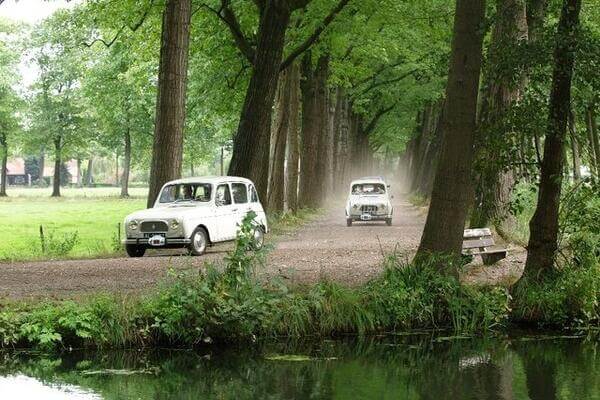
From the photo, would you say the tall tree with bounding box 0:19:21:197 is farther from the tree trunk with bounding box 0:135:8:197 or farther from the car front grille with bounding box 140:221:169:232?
the car front grille with bounding box 140:221:169:232

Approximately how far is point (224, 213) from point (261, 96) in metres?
3.25

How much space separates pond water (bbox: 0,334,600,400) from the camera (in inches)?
350

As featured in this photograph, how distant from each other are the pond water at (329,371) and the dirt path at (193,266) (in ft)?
5.65

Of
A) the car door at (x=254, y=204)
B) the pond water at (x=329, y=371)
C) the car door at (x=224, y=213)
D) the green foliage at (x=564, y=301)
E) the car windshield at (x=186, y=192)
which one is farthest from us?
the car door at (x=254, y=204)

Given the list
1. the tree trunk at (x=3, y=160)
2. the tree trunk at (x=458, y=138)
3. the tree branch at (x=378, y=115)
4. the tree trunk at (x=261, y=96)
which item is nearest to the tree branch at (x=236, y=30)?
the tree trunk at (x=261, y=96)

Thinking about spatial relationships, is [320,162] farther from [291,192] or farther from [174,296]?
[174,296]

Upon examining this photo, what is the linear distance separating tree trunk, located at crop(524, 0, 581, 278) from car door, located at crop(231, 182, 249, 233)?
28.7 feet

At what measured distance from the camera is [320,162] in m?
40.1

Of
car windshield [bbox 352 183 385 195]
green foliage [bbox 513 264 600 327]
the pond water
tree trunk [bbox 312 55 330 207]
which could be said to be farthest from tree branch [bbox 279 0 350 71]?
the pond water

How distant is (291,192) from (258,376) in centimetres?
2219

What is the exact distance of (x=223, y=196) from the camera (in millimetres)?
19953

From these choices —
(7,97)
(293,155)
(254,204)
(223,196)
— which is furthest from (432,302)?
(7,97)

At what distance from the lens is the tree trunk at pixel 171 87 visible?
62.3 ft

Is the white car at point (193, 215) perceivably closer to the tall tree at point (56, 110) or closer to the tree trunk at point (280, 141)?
the tree trunk at point (280, 141)
